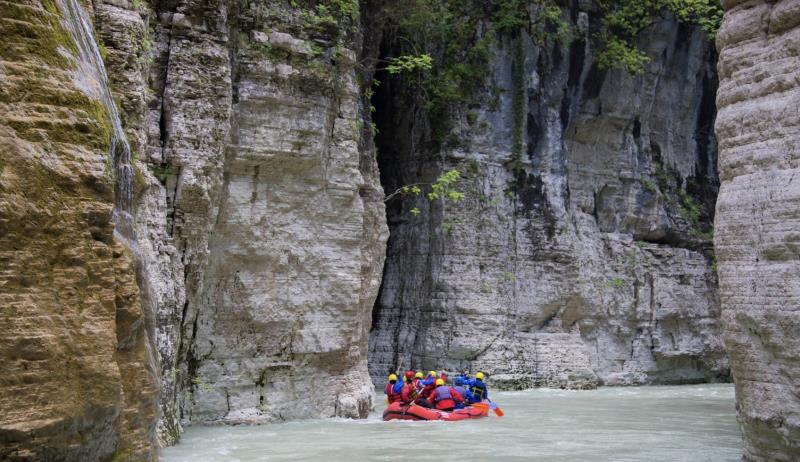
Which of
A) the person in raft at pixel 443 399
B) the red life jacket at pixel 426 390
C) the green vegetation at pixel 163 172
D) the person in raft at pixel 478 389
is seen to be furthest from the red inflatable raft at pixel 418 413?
the green vegetation at pixel 163 172

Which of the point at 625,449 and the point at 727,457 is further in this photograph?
the point at 625,449

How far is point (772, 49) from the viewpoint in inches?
323

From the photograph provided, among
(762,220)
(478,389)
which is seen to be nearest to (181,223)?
(478,389)

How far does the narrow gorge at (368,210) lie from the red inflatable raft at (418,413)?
0.51 m

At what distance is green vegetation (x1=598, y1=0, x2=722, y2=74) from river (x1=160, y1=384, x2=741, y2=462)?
948 centimetres

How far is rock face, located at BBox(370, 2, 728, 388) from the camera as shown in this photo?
74.1 ft

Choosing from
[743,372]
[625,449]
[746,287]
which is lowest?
[625,449]

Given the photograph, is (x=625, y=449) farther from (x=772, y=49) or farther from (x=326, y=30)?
(x=326, y=30)

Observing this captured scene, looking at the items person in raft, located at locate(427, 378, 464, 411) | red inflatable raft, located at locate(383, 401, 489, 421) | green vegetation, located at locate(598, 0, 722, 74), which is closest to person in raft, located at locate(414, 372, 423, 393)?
person in raft, located at locate(427, 378, 464, 411)

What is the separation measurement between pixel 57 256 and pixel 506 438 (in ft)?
34.0

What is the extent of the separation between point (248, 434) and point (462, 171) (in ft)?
36.4

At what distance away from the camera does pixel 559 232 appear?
23641 mm

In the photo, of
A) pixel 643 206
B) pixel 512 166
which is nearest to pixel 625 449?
pixel 512 166

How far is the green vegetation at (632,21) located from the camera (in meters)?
23.7
